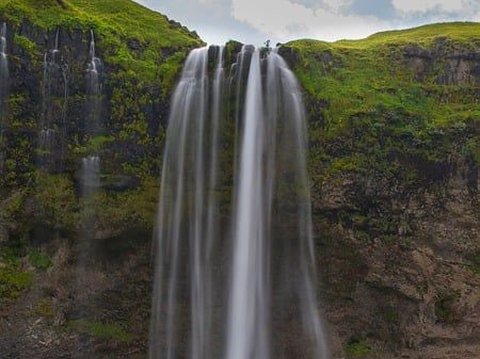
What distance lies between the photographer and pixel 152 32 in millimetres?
16922

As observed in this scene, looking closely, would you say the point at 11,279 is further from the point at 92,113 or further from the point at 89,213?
the point at 92,113

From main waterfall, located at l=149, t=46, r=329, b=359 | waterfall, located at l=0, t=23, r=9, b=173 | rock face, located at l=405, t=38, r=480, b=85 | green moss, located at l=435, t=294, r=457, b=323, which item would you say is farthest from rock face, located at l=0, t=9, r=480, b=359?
rock face, located at l=405, t=38, r=480, b=85

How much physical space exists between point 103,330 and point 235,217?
16.0ft

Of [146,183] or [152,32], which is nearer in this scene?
[146,183]

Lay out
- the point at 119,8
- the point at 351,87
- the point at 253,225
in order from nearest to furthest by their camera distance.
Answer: the point at 253,225 < the point at 351,87 < the point at 119,8

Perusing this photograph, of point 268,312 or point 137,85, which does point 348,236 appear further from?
point 137,85

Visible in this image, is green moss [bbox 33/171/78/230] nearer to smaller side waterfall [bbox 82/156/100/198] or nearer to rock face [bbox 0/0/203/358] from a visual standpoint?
rock face [bbox 0/0/203/358]

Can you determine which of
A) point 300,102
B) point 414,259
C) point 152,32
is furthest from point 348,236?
point 152,32

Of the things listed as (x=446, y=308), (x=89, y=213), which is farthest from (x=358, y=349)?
(x=89, y=213)

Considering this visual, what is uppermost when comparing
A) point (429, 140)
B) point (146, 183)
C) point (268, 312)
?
point (429, 140)

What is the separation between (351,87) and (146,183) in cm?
678

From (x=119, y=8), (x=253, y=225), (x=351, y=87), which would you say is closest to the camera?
(x=253, y=225)

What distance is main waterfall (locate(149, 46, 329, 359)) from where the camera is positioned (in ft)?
47.9

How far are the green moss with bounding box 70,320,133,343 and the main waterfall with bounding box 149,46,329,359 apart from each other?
0.87 meters
